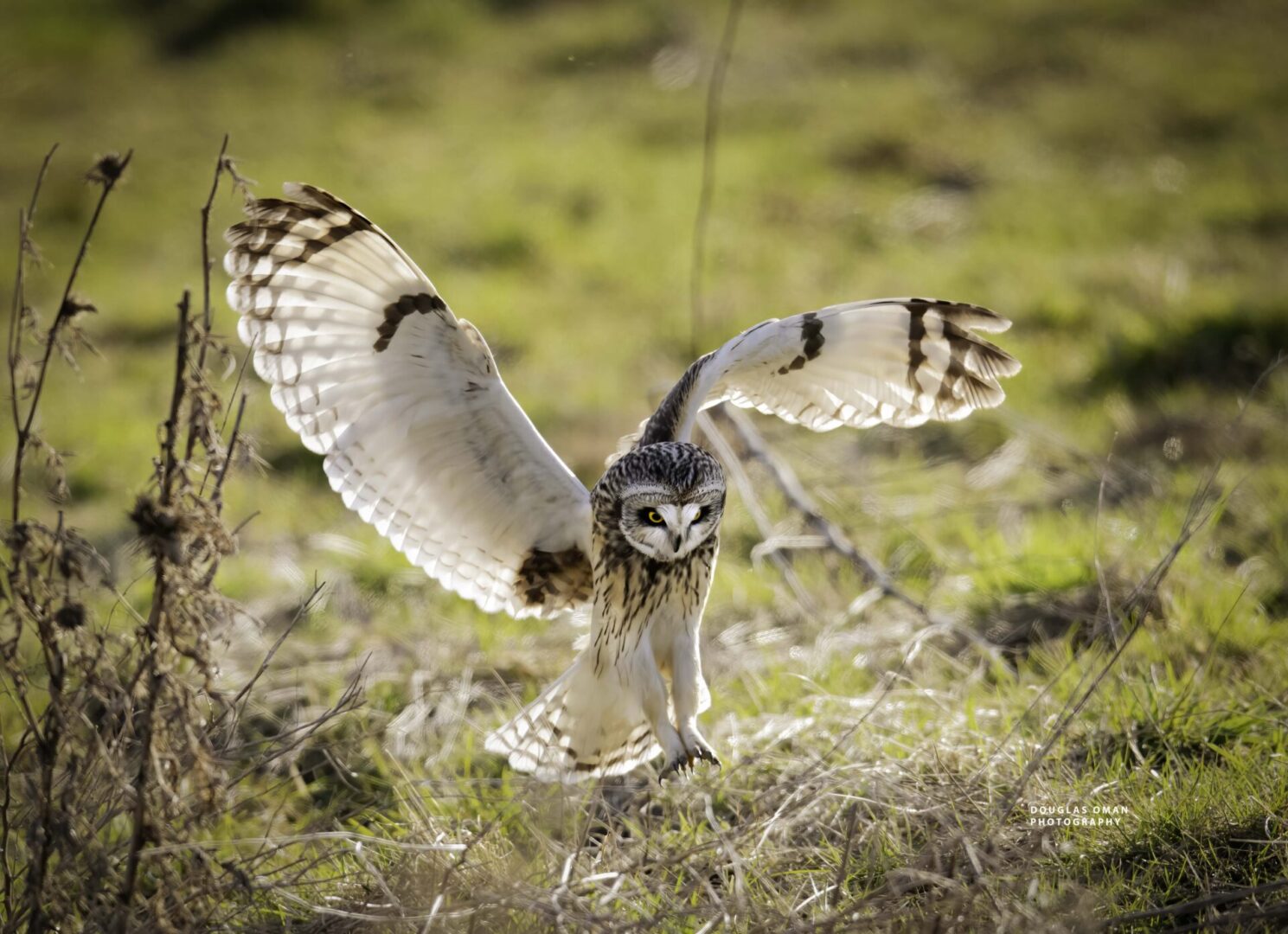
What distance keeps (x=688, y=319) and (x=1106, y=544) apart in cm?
416

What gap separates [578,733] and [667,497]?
96 centimetres

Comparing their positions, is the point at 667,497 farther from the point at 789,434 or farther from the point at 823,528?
the point at 789,434

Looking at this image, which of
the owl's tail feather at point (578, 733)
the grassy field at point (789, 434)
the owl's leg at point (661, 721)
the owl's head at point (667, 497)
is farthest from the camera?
the owl's tail feather at point (578, 733)

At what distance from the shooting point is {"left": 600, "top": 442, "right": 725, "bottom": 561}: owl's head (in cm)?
298

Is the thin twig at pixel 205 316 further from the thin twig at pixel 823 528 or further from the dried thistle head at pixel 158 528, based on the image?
the thin twig at pixel 823 528

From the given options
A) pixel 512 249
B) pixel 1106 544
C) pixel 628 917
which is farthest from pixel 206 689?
pixel 512 249

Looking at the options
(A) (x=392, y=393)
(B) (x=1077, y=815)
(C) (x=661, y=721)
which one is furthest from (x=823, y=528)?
(A) (x=392, y=393)

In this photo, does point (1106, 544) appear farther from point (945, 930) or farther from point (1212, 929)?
point (945, 930)

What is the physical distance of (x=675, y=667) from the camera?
131 inches

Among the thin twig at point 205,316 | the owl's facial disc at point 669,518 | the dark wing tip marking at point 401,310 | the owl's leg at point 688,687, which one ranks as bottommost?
the owl's leg at point 688,687

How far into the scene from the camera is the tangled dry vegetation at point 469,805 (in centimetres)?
232

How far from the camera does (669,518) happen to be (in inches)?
118

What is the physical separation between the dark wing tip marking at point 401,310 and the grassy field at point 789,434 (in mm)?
428

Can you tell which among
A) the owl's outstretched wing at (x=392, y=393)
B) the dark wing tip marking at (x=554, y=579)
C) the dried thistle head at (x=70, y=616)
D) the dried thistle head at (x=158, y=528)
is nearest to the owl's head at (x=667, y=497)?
the owl's outstretched wing at (x=392, y=393)
